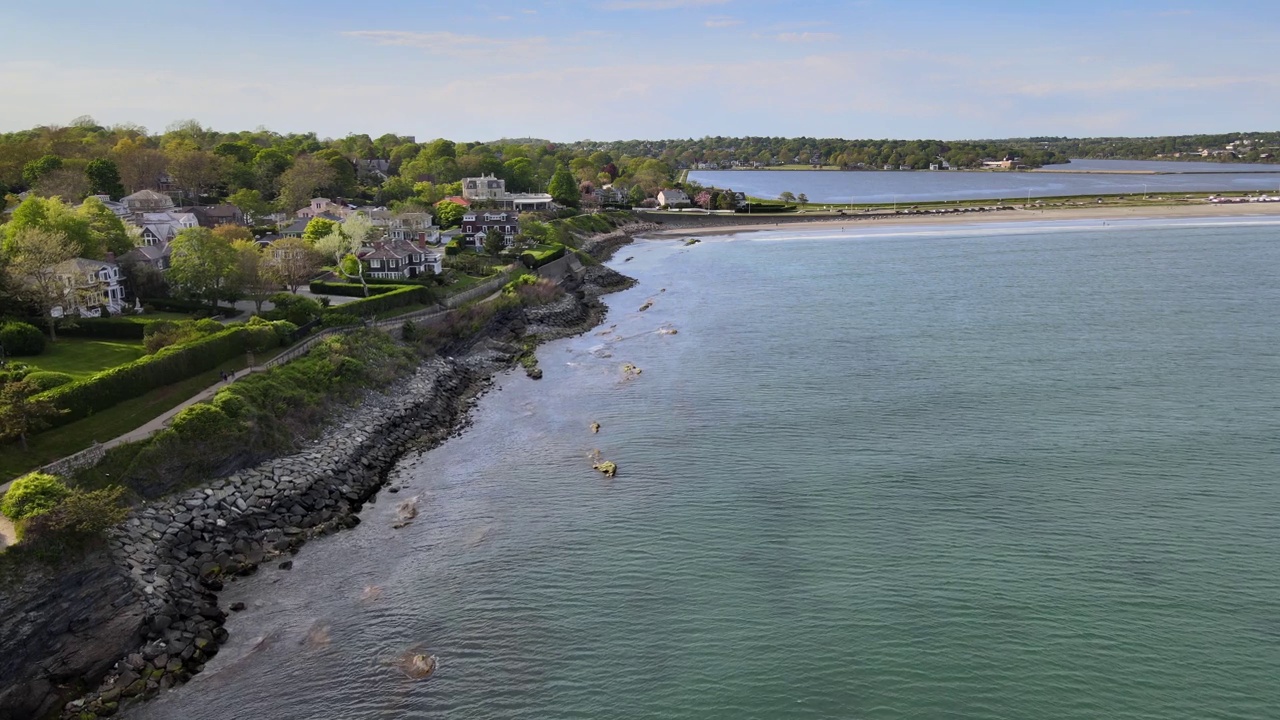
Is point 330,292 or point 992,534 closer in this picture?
point 992,534

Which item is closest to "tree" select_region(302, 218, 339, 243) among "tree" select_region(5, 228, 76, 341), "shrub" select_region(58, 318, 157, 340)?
"tree" select_region(5, 228, 76, 341)

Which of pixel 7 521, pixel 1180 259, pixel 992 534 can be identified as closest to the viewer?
pixel 7 521

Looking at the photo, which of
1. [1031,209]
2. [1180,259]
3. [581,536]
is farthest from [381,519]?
[1031,209]

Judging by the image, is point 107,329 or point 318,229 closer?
point 107,329

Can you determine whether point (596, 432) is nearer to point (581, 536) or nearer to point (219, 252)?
point (581, 536)

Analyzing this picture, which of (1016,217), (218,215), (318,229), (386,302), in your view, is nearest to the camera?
(386,302)

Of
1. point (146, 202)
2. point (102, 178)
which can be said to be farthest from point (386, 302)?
point (102, 178)

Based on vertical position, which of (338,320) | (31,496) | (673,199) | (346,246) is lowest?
(31,496)

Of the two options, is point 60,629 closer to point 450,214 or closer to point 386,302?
point 386,302
